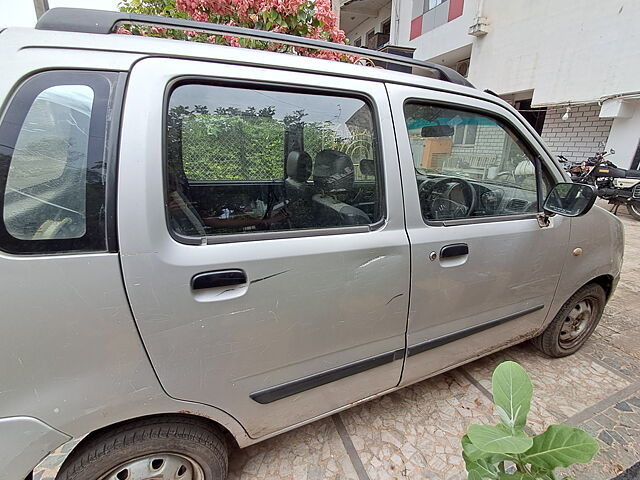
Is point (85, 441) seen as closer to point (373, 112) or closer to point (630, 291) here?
point (373, 112)

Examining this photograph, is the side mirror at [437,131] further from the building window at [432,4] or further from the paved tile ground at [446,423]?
the building window at [432,4]

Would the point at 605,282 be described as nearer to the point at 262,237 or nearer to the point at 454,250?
the point at 454,250

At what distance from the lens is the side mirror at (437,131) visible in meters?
1.61

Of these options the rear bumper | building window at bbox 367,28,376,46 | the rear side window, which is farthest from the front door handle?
building window at bbox 367,28,376,46

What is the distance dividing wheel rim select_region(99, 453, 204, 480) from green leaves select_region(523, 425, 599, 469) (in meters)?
1.23

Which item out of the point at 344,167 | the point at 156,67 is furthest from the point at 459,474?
the point at 156,67

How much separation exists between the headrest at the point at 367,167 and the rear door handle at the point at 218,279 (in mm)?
715

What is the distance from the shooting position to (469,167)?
197 cm

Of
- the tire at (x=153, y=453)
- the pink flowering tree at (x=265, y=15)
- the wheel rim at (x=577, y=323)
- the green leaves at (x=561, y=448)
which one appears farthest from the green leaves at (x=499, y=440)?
the pink flowering tree at (x=265, y=15)

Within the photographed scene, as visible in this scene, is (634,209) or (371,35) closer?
(634,209)

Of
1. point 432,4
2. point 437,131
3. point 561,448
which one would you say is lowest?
point 561,448

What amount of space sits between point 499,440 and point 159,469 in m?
1.20

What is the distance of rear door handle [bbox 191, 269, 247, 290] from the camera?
1.06 meters

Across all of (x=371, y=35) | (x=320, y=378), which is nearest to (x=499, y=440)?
(x=320, y=378)
